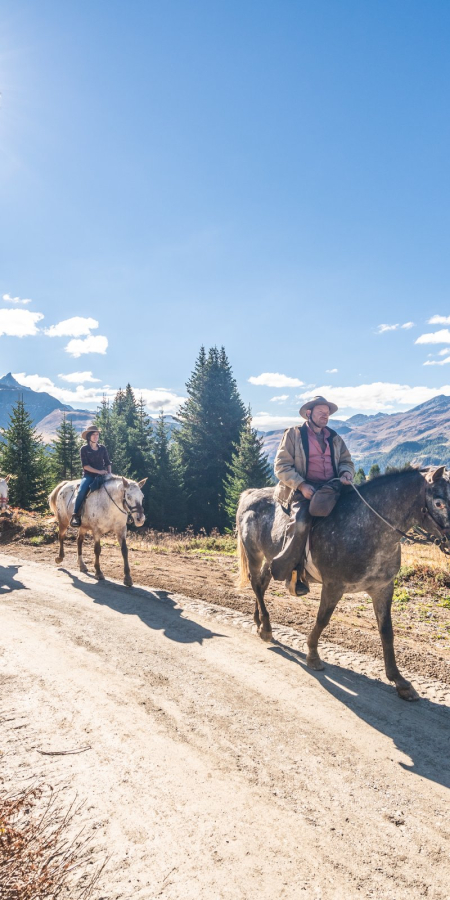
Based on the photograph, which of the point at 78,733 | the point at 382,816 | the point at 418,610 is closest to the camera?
the point at 382,816

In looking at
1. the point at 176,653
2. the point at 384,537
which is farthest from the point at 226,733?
the point at 384,537

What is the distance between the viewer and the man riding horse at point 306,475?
20.0 feet

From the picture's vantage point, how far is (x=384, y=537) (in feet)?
18.3

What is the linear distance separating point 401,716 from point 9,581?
9.03m

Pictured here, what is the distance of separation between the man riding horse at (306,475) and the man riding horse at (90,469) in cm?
628

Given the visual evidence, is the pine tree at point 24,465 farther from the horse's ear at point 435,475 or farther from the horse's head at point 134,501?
the horse's ear at point 435,475

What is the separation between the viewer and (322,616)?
6.11m

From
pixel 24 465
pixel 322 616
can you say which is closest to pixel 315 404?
pixel 322 616

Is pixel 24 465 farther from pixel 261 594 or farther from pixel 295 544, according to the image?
pixel 295 544

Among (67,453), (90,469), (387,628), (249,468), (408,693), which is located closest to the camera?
(408,693)

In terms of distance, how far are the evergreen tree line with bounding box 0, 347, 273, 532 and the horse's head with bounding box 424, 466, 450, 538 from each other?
86.3 ft

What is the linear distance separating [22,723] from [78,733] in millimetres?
628

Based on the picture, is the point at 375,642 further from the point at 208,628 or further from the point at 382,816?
the point at 382,816

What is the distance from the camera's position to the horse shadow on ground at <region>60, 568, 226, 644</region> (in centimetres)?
731
